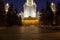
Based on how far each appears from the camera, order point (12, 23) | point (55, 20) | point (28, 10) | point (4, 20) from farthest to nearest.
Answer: point (28, 10)
point (12, 23)
point (4, 20)
point (55, 20)

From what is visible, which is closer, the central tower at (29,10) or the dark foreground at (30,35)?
the dark foreground at (30,35)

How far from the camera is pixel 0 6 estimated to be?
73688mm

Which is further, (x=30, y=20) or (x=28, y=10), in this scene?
(x=28, y=10)

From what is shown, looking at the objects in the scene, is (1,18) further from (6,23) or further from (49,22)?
(49,22)

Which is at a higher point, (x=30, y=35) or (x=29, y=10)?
(x=30, y=35)

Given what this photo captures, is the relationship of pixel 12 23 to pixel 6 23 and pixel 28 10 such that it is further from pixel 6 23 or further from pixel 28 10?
pixel 28 10

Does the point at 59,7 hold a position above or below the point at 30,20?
above

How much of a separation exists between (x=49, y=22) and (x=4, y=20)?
14878 millimetres

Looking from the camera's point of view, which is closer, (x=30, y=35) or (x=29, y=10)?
(x=30, y=35)

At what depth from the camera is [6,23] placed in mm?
69312

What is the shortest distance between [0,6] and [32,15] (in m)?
94.5

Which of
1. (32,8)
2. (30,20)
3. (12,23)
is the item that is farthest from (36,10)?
(12,23)

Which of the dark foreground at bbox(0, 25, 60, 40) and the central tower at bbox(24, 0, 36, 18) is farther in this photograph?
the central tower at bbox(24, 0, 36, 18)

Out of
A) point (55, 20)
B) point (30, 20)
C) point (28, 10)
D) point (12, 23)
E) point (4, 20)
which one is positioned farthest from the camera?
point (28, 10)
